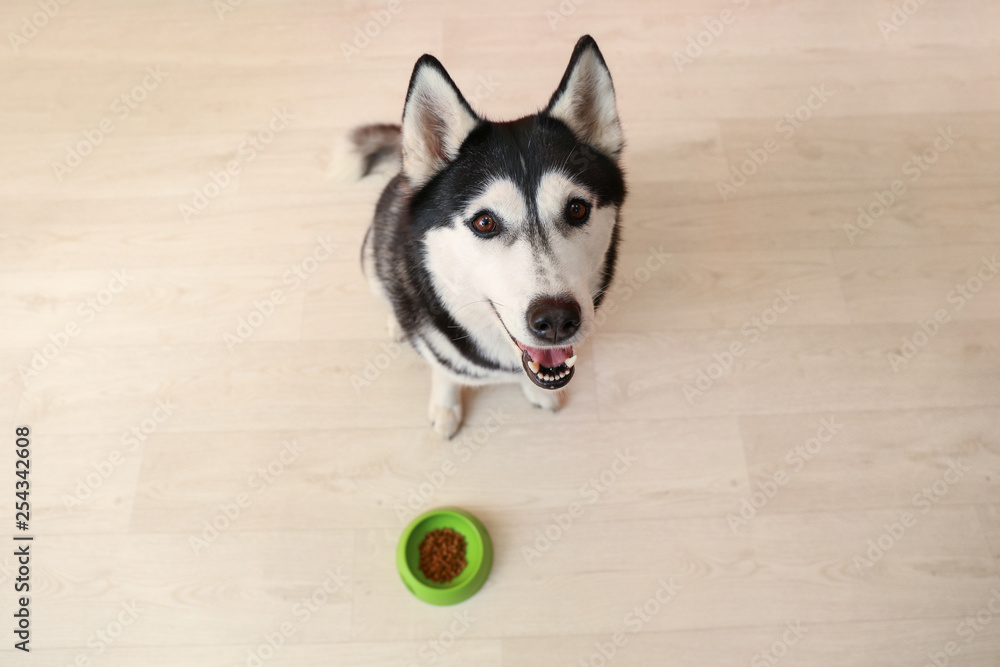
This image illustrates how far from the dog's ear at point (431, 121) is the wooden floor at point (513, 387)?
0.85m

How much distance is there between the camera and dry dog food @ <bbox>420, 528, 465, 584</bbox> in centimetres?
167

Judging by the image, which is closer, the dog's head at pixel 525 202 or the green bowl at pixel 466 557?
the dog's head at pixel 525 202

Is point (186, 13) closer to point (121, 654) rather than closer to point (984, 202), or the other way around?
point (121, 654)

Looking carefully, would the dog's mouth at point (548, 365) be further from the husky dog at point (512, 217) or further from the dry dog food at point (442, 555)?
the dry dog food at point (442, 555)

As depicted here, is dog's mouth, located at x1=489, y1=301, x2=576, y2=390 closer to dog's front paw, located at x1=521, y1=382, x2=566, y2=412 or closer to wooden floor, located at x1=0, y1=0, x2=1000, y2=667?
dog's front paw, located at x1=521, y1=382, x2=566, y2=412

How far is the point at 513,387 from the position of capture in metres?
2.01

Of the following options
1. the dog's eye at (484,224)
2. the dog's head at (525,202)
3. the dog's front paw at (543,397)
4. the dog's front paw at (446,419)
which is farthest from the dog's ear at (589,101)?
the dog's front paw at (446,419)

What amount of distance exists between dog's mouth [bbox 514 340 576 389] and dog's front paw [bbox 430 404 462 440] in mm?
539

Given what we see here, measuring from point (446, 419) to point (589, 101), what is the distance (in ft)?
3.57

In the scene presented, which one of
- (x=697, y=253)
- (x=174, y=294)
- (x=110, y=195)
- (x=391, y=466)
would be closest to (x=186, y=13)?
(x=110, y=195)

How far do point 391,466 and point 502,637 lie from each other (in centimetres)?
64

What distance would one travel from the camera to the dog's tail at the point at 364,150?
2016 mm

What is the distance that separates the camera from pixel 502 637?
1.65 meters

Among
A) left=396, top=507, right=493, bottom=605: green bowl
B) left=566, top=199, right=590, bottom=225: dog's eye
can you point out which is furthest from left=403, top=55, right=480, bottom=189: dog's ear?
left=396, top=507, right=493, bottom=605: green bowl
